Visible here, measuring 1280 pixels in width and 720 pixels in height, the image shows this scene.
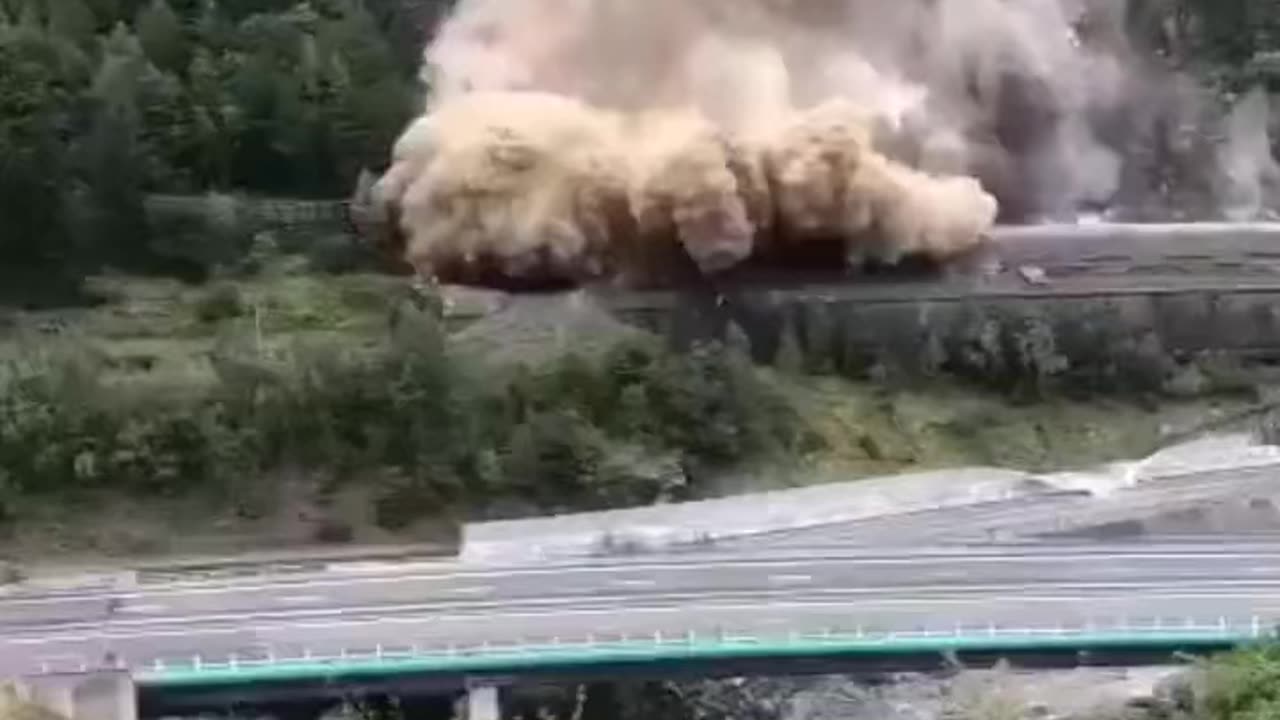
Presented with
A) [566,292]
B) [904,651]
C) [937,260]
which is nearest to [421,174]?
[566,292]

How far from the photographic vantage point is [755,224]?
35062 millimetres

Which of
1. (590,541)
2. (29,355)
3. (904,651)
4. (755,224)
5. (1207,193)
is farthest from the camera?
(1207,193)

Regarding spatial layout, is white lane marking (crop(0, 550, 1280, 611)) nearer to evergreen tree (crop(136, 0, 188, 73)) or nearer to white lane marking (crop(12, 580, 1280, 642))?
white lane marking (crop(12, 580, 1280, 642))

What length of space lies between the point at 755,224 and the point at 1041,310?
503 centimetres

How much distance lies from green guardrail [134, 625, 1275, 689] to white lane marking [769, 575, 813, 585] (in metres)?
1.89

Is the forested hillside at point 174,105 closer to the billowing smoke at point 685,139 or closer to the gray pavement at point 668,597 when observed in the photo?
the billowing smoke at point 685,139

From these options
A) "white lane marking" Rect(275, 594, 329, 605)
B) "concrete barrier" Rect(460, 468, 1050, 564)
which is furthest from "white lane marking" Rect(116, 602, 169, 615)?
"concrete barrier" Rect(460, 468, 1050, 564)

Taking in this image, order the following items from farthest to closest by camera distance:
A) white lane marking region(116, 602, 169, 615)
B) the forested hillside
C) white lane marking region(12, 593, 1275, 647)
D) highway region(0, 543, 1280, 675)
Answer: the forested hillside, white lane marking region(116, 602, 169, 615), white lane marking region(12, 593, 1275, 647), highway region(0, 543, 1280, 675)

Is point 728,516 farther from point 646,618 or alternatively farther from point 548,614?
point 548,614

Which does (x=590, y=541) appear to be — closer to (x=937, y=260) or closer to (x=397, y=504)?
(x=397, y=504)

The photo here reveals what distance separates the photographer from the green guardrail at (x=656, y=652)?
25.5 metres

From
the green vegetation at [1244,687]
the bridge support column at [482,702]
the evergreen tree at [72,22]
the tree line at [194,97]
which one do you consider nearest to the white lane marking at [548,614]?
the bridge support column at [482,702]

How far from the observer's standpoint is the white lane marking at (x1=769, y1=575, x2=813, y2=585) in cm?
2798

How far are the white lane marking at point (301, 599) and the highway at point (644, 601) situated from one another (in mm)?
33
